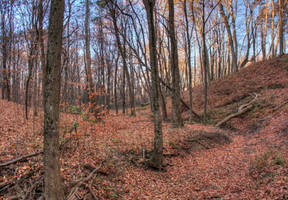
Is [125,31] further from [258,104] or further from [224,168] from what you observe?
[224,168]

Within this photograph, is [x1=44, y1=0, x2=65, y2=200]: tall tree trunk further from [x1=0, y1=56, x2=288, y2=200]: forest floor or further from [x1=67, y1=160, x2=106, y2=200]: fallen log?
[x1=0, y1=56, x2=288, y2=200]: forest floor

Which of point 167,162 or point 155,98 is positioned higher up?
point 155,98

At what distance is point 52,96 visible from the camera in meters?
3.42

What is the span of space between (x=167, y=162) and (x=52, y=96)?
5367 mm

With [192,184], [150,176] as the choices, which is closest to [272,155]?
[192,184]

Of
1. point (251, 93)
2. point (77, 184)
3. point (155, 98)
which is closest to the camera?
point (77, 184)

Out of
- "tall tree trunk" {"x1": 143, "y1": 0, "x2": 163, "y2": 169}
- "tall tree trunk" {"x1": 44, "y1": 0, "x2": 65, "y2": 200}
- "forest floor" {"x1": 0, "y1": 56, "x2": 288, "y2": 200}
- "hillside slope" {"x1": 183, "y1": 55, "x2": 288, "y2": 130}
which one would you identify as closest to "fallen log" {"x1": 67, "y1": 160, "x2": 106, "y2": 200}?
"forest floor" {"x1": 0, "y1": 56, "x2": 288, "y2": 200}

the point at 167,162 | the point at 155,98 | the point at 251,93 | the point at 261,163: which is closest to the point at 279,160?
the point at 261,163

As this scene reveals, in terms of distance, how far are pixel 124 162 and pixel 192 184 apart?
2.50 m

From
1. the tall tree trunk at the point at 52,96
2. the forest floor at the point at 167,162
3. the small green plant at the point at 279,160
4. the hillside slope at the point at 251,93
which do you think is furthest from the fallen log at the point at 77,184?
the hillside slope at the point at 251,93

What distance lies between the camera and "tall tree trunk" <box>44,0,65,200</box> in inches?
134

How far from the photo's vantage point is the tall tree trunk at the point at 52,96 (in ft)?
11.2

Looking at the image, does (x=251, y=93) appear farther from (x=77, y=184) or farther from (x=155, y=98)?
(x=77, y=184)

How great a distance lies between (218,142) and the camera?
383 inches
